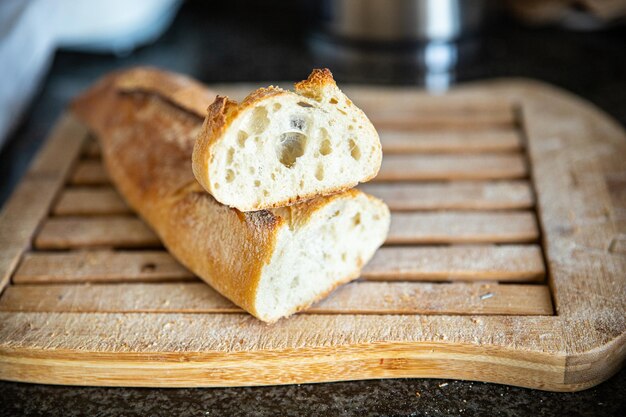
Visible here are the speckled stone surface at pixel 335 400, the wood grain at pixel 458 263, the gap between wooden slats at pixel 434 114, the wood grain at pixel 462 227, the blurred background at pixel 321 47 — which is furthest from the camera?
the blurred background at pixel 321 47

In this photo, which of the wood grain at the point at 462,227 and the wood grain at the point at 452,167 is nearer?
the wood grain at the point at 462,227

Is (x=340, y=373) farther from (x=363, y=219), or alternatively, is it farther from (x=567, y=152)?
(x=567, y=152)

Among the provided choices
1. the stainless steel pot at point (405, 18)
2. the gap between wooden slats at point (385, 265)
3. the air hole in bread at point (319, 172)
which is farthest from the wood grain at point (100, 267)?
the stainless steel pot at point (405, 18)

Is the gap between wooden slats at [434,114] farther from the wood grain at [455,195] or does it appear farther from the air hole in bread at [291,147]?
the air hole in bread at [291,147]

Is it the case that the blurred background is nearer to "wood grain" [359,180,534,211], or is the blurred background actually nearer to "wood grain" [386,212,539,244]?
"wood grain" [359,180,534,211]

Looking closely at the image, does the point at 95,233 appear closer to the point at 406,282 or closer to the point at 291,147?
the point at 291,147

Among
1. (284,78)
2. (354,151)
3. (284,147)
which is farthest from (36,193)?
(284,78)
